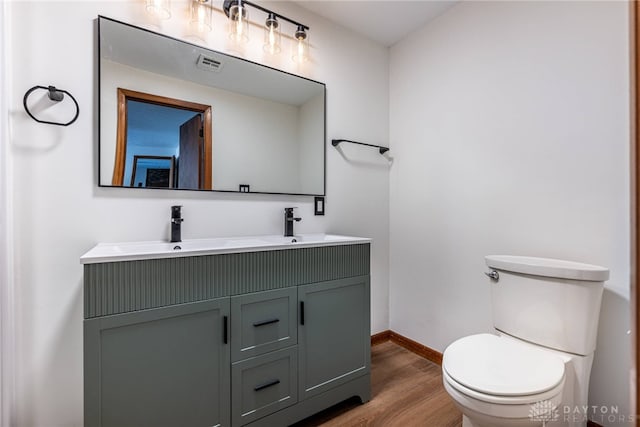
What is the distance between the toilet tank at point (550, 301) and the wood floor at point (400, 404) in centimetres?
54

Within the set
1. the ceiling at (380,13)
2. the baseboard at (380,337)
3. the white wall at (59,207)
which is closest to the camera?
the white wall at (59,207)

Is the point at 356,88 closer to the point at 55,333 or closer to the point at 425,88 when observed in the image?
the point at 425,88

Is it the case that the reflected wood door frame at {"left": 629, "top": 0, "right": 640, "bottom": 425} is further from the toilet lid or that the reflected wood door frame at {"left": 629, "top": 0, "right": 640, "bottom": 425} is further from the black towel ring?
the black towel ring

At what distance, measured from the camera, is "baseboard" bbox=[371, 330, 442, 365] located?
2.15 meters

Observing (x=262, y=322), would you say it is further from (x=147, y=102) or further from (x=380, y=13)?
(x=380, y=13)

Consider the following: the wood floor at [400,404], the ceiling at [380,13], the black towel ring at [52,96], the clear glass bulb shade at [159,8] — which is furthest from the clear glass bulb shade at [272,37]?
the wood floor at [400,404]

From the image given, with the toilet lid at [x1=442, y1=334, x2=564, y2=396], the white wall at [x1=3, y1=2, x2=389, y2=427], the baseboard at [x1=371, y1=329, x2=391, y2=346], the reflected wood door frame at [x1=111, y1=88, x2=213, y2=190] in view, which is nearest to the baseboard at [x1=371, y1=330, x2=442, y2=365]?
the baseboard at [x1=371, y1=329, x2=391, y2=346]

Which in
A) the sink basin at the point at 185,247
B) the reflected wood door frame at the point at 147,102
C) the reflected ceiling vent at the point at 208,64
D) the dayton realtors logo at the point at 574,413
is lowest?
the dayton realtors logo at the point at 574,413

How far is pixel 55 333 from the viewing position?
137 centimetres

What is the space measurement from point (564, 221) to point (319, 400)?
58.4 inches

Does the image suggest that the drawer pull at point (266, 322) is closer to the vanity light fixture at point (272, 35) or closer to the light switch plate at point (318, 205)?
the light switch plate at point (318, 205)

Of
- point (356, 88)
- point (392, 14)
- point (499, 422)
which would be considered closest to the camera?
point (499, 422)

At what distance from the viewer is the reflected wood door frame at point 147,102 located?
1489 mm

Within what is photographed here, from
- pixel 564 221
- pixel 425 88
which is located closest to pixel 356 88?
pixel 425 88
